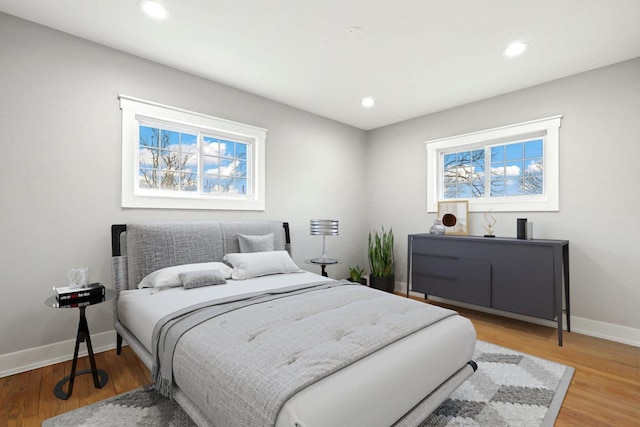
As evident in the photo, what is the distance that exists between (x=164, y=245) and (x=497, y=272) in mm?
3307

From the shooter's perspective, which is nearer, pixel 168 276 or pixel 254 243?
pixel 168 276

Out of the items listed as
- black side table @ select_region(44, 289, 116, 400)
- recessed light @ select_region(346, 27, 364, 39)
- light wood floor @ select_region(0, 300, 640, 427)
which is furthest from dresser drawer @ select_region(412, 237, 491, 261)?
black side table @ select_region(44, 289, 116, 400)

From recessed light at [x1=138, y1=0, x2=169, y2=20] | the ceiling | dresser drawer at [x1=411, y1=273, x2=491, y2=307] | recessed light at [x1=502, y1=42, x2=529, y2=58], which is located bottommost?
dresser drawer at [x1=411, y1=273, x2=491, y2=307]

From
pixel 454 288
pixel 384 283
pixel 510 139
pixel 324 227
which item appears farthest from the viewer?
pixel 384 283

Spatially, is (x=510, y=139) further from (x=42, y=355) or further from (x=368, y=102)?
(x=42, y=355)

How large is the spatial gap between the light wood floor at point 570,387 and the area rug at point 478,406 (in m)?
0.09

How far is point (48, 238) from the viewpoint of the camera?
2443mm

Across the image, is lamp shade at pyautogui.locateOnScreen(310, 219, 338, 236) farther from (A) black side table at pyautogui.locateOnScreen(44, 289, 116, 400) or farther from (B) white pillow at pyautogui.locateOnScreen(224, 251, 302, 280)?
(A) black side table at pyautogui.locateOnScreen(44, 289, 116, 400)

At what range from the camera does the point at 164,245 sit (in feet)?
9.19

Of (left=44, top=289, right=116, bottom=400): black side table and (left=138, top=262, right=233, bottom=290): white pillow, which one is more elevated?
(left=138, top=262, right=233, bottom=290): white pillow

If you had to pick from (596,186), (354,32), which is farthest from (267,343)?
(596,186)

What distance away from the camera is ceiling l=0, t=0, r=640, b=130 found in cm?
219

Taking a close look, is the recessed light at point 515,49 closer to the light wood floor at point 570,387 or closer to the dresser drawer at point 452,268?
the dresser drawer at point 452,268

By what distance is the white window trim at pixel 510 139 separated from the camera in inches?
130
